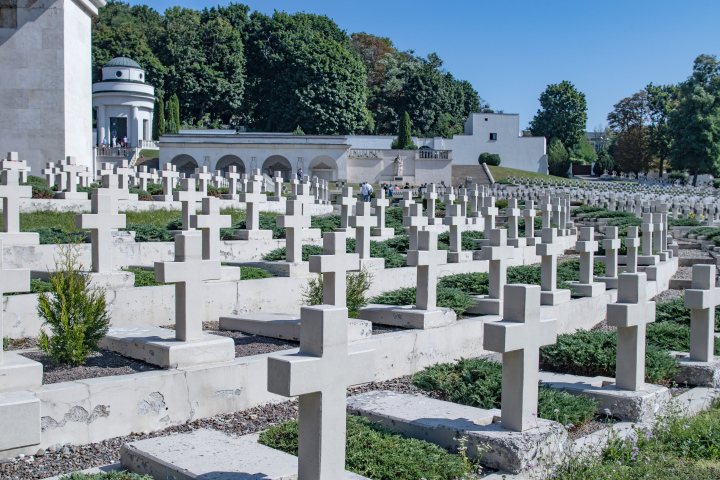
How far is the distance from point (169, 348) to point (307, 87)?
5416 cm

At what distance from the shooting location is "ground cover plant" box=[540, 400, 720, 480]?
3.90 meters

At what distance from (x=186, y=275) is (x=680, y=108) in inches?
2741

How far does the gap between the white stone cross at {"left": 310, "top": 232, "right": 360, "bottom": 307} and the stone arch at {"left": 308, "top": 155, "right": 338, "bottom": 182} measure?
46121mm

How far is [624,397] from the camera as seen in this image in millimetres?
5156

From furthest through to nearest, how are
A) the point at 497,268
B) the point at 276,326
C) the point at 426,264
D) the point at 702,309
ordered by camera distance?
the point at 497,268
the point at 426,264
the point at 276,326
the point at 702,309

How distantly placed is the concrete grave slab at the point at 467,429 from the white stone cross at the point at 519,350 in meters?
0.11

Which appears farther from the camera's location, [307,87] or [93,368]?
[307,87]

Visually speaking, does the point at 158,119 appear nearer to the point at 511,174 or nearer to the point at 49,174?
the point at 511,174

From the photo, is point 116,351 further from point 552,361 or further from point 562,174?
point 562,174

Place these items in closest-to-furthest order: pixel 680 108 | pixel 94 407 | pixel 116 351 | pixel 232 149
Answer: pixel 94 407, pixel 116 351, pixel 232 149, pixel 680 108

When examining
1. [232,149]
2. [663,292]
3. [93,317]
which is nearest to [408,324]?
[93,317]

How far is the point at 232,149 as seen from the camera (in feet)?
166

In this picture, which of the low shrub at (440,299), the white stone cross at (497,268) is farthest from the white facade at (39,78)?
the white stone cross at (497,268)

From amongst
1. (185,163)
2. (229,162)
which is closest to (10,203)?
(185,163)
